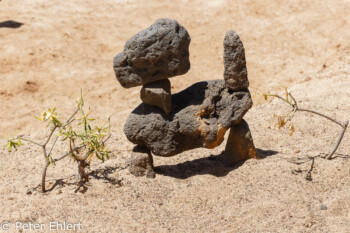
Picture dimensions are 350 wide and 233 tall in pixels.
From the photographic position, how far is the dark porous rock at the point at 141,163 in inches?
230

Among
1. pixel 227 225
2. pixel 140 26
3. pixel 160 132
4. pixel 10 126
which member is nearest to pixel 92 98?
pixel 10 126

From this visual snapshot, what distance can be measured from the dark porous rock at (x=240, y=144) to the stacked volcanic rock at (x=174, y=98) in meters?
0.01

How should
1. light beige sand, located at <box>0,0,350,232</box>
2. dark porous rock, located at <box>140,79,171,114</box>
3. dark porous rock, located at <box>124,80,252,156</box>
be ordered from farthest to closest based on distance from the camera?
dark porous rock, located at <box>124,80,252,156</box>, dark porous rock, located at <box>140,79,171,114</box>, light beige sand, located at <box>0,0,350,232</box>

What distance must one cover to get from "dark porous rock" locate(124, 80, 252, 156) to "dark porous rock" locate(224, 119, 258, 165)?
23 centimetres

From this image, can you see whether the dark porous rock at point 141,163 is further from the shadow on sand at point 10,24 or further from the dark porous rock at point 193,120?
the shadow on sand at point 10,24

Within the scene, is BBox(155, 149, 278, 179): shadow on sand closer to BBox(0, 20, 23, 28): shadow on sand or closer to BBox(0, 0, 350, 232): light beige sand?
BBox(0, 0, 350, 232): light beige sand

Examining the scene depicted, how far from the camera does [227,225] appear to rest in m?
4.82

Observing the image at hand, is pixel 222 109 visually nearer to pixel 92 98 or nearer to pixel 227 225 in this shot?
pixel 227 225

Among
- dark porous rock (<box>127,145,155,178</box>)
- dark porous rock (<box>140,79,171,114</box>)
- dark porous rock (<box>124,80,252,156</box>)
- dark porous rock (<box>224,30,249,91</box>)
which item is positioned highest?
dark porous rock (<box>224,30,249,91</box>)

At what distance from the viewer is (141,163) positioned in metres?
5.84

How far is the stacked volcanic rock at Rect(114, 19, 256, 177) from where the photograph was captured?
5320mm

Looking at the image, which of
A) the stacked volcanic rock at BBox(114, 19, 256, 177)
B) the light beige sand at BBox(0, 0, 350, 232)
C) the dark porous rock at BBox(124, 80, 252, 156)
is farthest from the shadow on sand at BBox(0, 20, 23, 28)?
the dark porous rock at BBox(124, 80, 252, 156)

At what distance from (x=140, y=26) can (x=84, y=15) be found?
1985 millimetres

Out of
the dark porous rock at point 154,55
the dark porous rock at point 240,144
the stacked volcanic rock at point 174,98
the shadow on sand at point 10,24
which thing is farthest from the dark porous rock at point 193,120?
the shadow on sand at point 10,24
